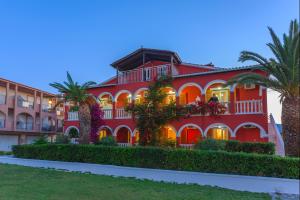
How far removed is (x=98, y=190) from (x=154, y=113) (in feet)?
28.3

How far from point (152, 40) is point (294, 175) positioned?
68.4 ft

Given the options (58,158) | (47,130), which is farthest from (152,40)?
(47,130)

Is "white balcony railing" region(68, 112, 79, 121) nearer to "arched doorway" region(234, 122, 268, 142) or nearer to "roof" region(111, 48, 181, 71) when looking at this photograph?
"roof" region(111, 48, 181, 71)

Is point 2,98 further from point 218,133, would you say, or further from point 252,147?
point 252,147

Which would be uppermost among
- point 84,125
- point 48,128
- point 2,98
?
point 2,98

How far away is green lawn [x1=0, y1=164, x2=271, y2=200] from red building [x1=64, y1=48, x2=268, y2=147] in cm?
801

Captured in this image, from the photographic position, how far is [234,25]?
694 inches

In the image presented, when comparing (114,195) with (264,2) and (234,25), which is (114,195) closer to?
(264,2)

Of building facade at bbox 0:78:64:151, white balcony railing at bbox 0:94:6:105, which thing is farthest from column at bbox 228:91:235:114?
white balcony railing at bbox 0:94:6:105

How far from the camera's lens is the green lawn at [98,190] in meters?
9.93

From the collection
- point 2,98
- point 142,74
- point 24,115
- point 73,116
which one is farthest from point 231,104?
point 24,115

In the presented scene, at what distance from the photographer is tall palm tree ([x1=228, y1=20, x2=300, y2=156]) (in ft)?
43.4

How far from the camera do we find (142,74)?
23469mm

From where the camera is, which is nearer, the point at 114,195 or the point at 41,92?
the point at 114,195
